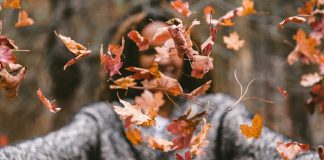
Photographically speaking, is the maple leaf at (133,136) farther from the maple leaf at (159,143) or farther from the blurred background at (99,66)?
the blurred background at (99,66)

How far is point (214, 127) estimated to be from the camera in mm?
2096

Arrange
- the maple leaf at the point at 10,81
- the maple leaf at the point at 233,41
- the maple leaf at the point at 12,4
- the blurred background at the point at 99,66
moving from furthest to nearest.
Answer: the blurred background at the point at 99,66
the maple leaf at the point at 233,41
the maple leaf at the point at 12,4
the maple leaf at the point at 10,81

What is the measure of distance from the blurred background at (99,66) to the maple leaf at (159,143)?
0.37 m

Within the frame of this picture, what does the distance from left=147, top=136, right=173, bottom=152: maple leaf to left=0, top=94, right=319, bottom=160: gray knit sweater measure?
0.22 ft

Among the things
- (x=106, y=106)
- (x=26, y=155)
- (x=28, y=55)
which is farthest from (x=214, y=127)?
→ (x=28, y=55)

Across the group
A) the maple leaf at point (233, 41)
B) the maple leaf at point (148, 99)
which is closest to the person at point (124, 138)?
the maple leaf at point (148, 99)

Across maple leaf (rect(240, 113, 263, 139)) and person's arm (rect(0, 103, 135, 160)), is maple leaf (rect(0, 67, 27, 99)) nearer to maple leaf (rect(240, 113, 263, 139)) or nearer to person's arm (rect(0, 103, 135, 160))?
person's arm (rect(0, 103, 135, 160))

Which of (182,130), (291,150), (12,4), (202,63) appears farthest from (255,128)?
(12,4)

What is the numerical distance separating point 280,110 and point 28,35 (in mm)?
2946

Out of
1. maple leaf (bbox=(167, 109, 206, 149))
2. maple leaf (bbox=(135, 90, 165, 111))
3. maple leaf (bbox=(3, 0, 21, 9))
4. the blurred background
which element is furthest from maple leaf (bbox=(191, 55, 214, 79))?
the blurred background

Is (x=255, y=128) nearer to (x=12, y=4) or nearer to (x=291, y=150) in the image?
(x=291, y=150)

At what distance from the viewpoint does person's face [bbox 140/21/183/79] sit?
214 centimetres

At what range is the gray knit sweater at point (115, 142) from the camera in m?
1.73

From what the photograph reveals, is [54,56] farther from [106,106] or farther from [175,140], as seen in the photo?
[175,140]
